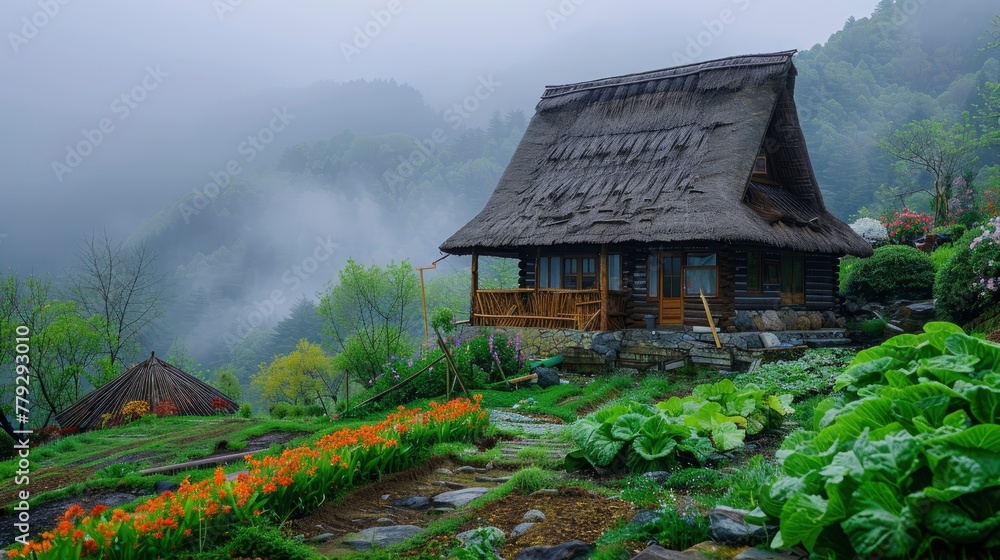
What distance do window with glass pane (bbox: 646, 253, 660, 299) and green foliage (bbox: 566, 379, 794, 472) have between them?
1149cm

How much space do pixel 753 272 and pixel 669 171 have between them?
3.52 m

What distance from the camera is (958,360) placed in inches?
165

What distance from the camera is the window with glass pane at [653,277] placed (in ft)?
63.3

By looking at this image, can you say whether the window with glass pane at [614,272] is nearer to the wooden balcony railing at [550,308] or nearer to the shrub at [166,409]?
the wooden balcony railing at [550,308]

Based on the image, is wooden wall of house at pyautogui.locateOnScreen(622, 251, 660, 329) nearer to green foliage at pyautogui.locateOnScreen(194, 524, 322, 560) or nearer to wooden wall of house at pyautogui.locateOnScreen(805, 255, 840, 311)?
wooden wall of house at pyautogui.locateOnScreen(805, 255, 840, 311)

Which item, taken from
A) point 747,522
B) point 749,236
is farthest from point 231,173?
point 747,522

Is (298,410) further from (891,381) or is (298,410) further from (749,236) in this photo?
(891,381)

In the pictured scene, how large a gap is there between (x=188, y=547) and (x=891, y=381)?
4.85 m

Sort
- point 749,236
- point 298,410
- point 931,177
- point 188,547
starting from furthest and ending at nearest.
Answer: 1. point 931,177
2. point 298,410
3. point 749,236
4. point 188,547

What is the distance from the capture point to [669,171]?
1912cm

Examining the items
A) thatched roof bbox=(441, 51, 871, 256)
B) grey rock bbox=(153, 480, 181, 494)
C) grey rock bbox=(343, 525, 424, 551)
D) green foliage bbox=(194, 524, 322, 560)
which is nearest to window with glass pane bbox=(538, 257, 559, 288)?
thatched roof bbox=(441, 51, 871, 256)
